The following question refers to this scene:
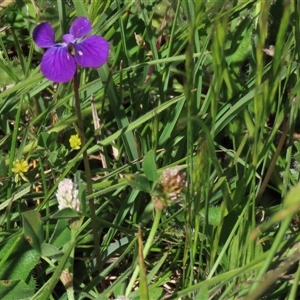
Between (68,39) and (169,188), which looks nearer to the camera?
(169,188)

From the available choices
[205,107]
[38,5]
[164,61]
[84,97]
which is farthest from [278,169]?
[38,5]

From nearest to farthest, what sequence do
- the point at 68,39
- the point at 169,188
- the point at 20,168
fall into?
the point at 169,188
the point at 68,39
the point at 20,168

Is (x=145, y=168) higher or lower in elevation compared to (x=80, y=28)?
lower

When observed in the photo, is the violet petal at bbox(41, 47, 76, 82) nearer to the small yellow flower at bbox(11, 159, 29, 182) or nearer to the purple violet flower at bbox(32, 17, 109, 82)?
the purple violet flower at bbox(32, 17, 109, 82)

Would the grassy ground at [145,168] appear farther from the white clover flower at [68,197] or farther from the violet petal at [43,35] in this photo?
the violet petal at [43,35]

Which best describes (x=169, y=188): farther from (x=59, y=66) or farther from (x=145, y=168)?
(x=59, y=66)

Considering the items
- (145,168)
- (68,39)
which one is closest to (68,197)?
(145,168)

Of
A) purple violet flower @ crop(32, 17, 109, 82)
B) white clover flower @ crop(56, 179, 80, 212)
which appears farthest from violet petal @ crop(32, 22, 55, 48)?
white clover flower @ crop(56, 179, 80, 212)

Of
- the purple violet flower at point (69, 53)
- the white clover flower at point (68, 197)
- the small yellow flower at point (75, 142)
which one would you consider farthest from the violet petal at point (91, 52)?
the small yellow flower at point (75, 142)
